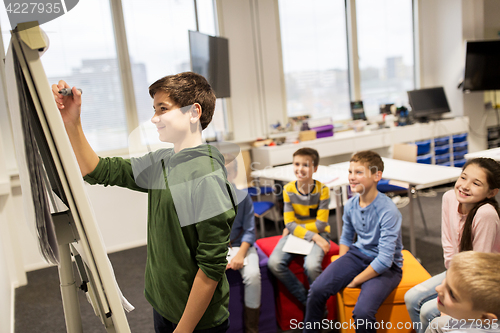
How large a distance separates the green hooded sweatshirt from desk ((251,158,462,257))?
1.97m

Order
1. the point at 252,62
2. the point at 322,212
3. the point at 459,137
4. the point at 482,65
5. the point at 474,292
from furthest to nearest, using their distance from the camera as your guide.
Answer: the point at 459,137
the point at 482,65
the point at 252,62
the point at 322,212
the point at 474,292

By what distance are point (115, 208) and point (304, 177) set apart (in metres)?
2.06

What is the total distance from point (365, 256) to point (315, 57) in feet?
11.4

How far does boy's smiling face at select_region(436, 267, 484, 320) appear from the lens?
93 cm

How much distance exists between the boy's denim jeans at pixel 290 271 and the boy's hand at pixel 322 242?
33 millimetres

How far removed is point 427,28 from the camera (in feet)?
17.3

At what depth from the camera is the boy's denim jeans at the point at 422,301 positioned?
1563 millimetres

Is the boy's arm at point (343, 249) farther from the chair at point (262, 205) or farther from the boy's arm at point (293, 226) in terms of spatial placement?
the chair at point (262, 205)

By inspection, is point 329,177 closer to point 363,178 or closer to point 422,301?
point 363,178

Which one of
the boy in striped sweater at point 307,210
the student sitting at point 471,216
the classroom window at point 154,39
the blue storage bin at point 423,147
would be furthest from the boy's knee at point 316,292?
the blue storage bin at point 423,147

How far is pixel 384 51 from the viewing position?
5188 millimetres

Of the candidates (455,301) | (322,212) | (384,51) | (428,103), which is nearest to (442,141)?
(428,103)

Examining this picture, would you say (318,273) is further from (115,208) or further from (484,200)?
(115,208)

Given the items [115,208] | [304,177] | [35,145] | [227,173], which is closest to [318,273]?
[304,177]
